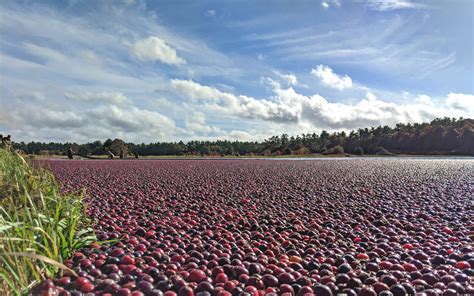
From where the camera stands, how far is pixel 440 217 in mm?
6688

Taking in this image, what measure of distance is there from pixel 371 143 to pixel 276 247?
57793 millimetres

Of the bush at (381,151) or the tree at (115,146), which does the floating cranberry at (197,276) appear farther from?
the bush at (381,151)

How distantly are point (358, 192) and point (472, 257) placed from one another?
571 cm

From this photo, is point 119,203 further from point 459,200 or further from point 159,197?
point 459,200

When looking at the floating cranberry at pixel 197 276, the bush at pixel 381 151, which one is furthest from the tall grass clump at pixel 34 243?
the bush at pixel 381 151

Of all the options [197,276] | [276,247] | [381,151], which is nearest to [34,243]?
[197,276]

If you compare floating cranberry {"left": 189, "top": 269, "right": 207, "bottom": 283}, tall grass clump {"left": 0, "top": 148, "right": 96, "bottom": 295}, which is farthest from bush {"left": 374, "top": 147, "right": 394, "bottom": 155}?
floating cranberry {"left": 189, "top": 269, "right": 207, "bottom": 283}

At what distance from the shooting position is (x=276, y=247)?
472cm

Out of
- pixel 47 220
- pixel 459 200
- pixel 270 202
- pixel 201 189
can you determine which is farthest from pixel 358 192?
pixel 47 220

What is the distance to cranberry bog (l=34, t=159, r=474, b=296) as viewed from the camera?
346cm

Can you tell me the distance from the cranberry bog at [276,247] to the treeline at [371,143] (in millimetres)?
36618

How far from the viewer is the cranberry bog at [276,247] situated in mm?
3461

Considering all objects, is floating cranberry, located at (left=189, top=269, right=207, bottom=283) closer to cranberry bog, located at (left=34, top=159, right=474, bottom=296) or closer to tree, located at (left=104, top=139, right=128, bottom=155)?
cranberry bog, located at (left=34, top=159, right=474, bottom=296)

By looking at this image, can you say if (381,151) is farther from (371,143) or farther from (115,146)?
(115,146)
